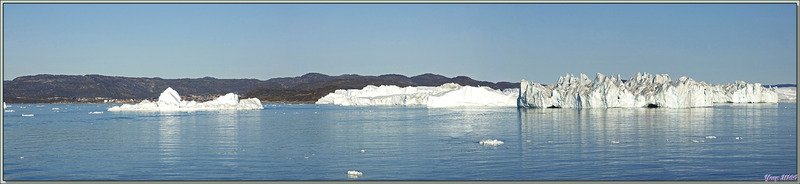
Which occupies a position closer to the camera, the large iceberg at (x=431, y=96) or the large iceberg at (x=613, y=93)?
the large iceberg at (x=613, y=93)

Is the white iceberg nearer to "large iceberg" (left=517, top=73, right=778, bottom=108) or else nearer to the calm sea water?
"large iceberg" (left=517, top=73, right=778, bottom=108)

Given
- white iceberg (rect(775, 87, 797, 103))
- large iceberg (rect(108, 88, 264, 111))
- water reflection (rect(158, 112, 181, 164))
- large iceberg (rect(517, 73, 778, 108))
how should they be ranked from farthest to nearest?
white iceberg (rect(775, 87, 797, 103)), large iceberg (rect(108, 88, 264, 111)), large iceberg (rect(517, 73, 778, 108)), water reflection (rect(158, 112, 181, 164))

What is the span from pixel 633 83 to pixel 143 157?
49148 mm

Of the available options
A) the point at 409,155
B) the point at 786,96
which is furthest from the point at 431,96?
the point at 409,155

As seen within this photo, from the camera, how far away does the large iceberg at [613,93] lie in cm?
5188

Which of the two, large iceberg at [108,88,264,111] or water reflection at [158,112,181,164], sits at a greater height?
large iceberg at [108,88,264,111]

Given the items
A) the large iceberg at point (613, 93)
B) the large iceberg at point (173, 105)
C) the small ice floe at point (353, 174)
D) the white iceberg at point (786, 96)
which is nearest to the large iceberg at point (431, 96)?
the large iceberg at point (613, 93)

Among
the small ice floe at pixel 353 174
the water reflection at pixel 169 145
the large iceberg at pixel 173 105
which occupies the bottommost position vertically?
the small ice floe at pixel 353 174

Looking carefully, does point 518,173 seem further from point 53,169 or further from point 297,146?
point 53,169

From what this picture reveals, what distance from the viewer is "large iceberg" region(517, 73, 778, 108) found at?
5188cm

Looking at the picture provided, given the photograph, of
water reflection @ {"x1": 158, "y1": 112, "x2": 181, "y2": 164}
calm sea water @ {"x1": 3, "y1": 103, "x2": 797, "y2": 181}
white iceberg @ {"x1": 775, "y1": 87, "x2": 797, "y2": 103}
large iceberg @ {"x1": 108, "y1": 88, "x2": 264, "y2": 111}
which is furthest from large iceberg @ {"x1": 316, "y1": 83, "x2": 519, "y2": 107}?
water reflection @ {"x1": 158, "y1": 112, "x2": 181, "y2": 164}

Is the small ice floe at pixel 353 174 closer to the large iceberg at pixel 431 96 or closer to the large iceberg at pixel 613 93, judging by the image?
the large iceberg at pixel 613 93

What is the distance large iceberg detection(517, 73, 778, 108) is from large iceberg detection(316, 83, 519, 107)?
39.4 ft

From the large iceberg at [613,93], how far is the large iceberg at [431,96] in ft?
39.4
